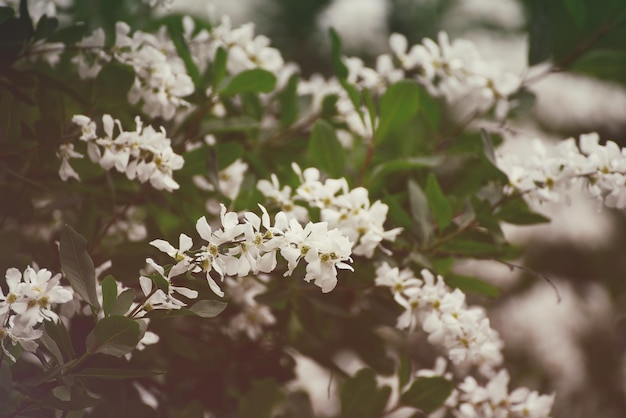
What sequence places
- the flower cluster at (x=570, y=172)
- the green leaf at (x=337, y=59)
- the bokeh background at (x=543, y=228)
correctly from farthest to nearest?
1. the bokeh background at (x=543, y=228)
2. the green leaf at (x=337, y=59)
3. the flower cluster at (x=570, y=172)

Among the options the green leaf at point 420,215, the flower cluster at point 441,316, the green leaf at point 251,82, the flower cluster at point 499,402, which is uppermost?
the green leaf at point 251,82

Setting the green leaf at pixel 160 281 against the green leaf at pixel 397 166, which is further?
the green leaf at pixel 397 166

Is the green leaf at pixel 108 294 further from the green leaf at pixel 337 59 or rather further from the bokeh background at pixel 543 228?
the bokeh background at pixel 543 228

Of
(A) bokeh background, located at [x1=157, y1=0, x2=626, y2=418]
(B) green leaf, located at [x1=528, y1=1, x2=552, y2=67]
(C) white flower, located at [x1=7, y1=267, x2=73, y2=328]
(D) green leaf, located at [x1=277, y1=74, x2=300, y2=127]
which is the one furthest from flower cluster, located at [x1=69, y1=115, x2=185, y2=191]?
(A) bokeh background, located at [x1=157, y1=0, x2=626, y2=418]

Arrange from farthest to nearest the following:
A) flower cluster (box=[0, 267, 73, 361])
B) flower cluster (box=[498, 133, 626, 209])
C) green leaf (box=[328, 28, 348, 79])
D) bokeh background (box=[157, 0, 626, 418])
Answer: bokeh background (box=[157, 0, 626, 418]), green leaf (box=[328, 28, 348, 79]), flower cluster (box=[498, 133, 626, 209]), flower cluster (box=[0, 267, 73, 361])

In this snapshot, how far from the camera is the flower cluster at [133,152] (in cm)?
48

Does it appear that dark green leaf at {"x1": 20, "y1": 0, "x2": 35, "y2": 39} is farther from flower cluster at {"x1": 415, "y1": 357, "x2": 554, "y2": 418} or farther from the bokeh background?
the bokeh background

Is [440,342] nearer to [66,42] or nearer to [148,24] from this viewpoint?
[66,42]

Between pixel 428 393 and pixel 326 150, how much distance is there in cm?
22

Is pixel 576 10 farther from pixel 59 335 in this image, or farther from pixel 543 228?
pixel 543 228

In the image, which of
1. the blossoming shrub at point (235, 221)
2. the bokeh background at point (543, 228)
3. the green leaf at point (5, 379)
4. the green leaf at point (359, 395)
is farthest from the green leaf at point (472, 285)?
the bokeh background at point (543, 228)

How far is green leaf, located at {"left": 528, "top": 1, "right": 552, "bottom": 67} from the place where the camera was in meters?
0.70

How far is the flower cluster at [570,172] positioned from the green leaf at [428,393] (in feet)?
0.53

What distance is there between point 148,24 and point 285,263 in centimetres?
40
